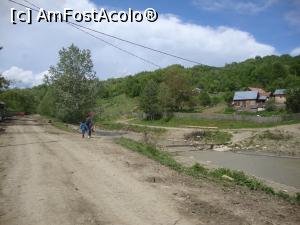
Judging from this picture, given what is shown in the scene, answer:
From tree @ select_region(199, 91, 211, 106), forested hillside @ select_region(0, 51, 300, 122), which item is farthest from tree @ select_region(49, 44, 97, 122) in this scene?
tree @ select_region(199, 91, 211, 106)

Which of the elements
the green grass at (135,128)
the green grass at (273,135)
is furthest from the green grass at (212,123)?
the green grass at (273,135)

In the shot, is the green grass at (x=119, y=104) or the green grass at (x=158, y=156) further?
the green grass at (x=119, y=104)

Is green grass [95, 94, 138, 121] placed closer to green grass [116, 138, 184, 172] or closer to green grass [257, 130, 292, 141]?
green grass [257, 130, 292, 141]

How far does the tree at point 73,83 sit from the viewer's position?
50.6 metres

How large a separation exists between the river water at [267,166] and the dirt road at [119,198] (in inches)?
417

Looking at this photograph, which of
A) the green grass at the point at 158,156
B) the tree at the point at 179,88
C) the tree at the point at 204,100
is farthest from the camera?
the tree at the point at 204,100

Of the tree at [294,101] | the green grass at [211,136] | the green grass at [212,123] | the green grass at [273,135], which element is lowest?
the green grass at [211,136]

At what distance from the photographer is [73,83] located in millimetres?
51000

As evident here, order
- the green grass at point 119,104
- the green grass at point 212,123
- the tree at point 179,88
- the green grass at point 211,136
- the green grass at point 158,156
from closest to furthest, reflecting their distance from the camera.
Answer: the green grass at point 158,156, the green grass at point 211,136, the green grass at point 212,123, the tree at point 179,88, the green grass at point 119,104

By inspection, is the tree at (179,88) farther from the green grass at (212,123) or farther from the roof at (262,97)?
the roof at (262,97)

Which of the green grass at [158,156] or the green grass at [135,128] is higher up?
the green grass at [158,156]

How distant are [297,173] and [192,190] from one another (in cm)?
1658

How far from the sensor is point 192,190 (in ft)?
37.9

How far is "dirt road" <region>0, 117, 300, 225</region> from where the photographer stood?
8.45 m
